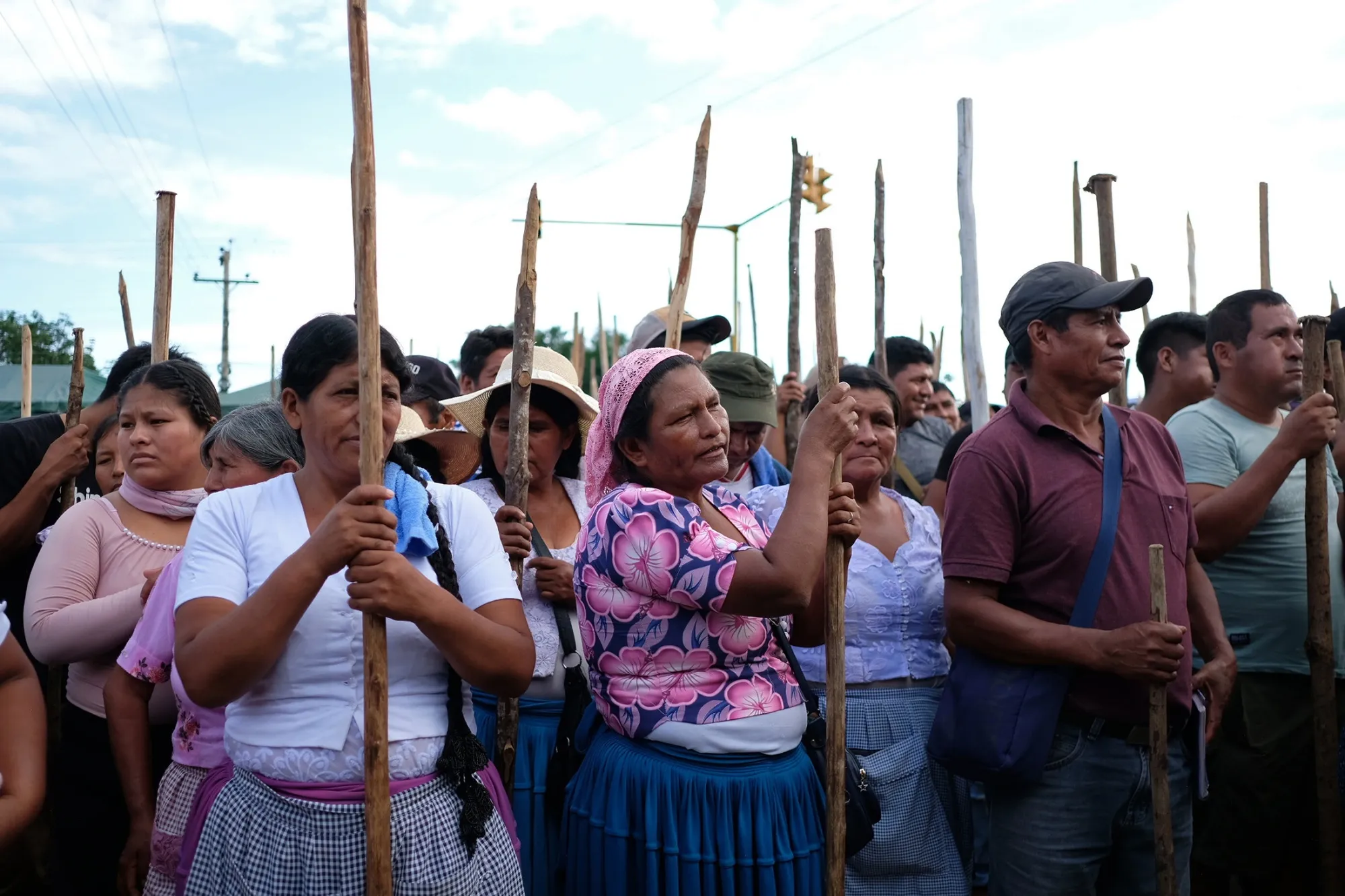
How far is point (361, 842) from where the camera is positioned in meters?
2.14

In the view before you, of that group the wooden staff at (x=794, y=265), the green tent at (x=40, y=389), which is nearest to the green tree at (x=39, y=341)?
the green tent at (x=40, y=389)

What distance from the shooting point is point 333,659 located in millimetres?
2148

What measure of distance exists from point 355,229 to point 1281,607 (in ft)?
11.3

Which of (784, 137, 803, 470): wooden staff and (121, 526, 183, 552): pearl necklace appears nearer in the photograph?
(121, 526, 183, 552): pearl necklace

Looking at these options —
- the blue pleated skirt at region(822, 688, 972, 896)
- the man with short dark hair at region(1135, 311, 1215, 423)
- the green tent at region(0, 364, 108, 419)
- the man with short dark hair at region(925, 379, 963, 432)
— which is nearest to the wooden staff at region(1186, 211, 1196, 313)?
the man with short dark hair at region(925, 379, 963, 432)

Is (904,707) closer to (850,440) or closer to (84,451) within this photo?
(850,440)

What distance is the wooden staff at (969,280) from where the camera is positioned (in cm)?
589

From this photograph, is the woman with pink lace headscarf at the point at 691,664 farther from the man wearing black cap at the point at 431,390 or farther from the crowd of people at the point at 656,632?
the man wearing black cap at the point at 431,390

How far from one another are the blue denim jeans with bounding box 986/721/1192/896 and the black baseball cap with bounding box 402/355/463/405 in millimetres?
3633

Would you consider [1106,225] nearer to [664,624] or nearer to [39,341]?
[664,624]

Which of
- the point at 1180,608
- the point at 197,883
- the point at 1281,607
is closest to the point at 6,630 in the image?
the point at 197,883

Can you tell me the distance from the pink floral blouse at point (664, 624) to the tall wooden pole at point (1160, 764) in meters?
0.98

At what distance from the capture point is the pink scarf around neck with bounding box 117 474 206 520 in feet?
11.0

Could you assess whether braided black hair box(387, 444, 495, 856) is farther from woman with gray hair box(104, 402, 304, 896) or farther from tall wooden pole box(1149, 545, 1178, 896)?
tall wooden pole box(1149, 545, 1178, 896)
